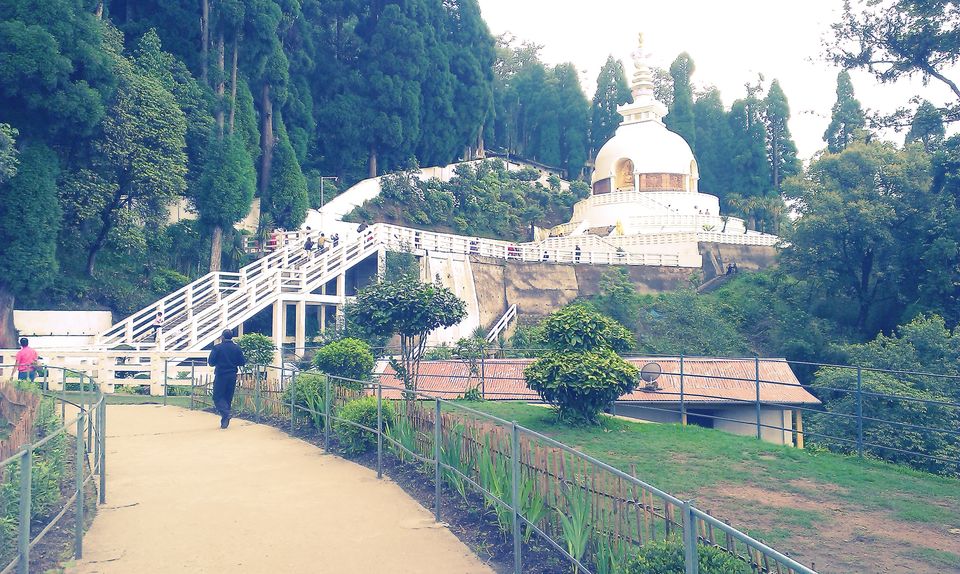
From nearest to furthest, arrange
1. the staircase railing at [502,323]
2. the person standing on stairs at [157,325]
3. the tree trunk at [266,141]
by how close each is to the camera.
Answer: the person standing on stairs at [157,325], the staircase railing at [502,323], the tree trunk at [266,141]

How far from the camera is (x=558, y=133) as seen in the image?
50062 mm

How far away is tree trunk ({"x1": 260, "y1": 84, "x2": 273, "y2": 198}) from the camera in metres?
27.5

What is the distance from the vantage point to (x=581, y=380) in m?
10.5

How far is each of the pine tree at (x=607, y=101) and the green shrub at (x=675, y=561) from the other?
158 feet

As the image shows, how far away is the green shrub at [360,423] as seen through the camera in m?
8.20

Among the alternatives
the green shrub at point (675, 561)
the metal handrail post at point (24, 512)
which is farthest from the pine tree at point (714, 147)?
the metal handrail post at point (24, 512)

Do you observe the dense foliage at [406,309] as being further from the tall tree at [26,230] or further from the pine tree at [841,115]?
the pine tree at [841,115]

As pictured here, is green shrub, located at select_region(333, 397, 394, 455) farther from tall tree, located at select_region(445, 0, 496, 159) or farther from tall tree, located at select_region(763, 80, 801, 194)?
tall tree, located at select_region(763, 80, 801, 194)

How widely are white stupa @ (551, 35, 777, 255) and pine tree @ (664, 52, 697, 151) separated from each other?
482 centimetres

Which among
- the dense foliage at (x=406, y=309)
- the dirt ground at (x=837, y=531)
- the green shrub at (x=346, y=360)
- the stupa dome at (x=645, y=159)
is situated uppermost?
the stupa dome at (x=645, y=159)

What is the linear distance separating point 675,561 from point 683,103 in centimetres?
4957

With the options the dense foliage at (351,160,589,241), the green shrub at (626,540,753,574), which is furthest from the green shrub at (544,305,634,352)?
the dense foliage at (351,160,589,241)

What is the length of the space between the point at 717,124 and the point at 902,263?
28.2 meters

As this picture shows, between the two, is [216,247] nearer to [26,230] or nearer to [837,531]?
[26,230]
